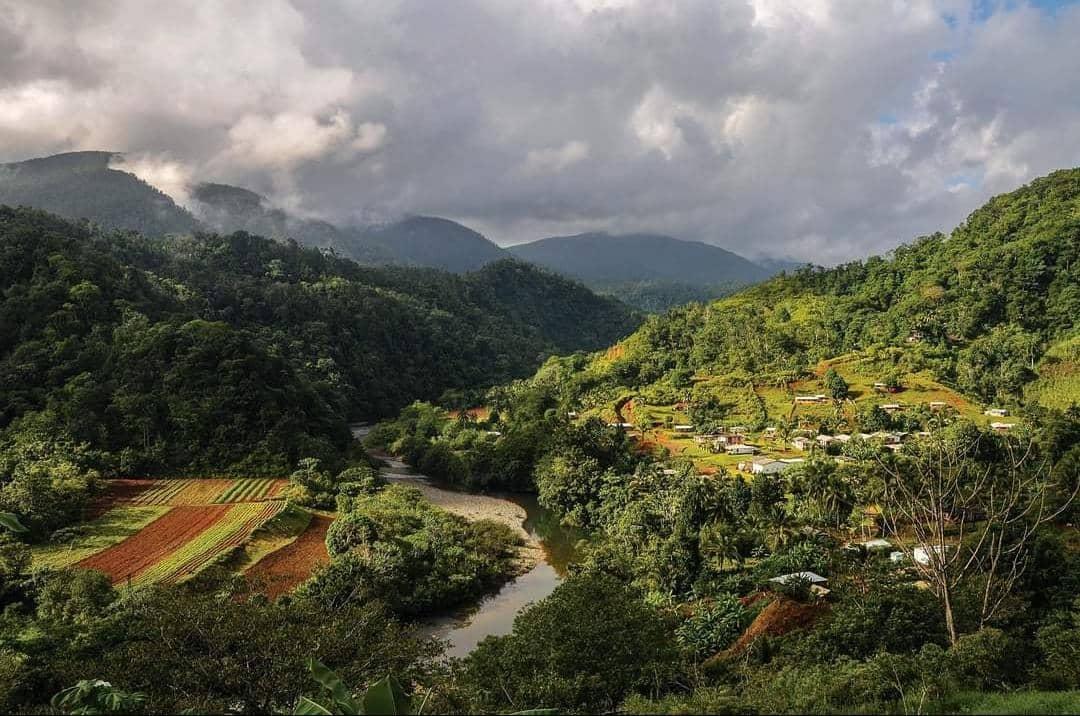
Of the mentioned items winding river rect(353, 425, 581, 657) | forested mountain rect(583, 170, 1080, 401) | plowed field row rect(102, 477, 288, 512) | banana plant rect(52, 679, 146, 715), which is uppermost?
forested mountain rect(583, 170, 1080, 401)

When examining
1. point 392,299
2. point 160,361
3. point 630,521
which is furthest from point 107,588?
point 392,299

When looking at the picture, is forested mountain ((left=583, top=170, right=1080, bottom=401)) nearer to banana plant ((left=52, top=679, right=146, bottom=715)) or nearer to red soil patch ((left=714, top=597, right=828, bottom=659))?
red soil patch ((left=714, top=597, right=828, bottom=659))

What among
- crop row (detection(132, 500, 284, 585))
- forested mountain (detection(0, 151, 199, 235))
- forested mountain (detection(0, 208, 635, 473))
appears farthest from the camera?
forested mountain (detection(0, 151, 199, 235))

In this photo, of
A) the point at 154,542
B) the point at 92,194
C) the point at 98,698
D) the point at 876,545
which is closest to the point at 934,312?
the point at 876,545

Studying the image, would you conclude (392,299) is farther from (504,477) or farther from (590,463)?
(590,463)

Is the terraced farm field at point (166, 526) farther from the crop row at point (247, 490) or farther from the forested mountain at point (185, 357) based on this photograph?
the forested mountain at point (185, 357)

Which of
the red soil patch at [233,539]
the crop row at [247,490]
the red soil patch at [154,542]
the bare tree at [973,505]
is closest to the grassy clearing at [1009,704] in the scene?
the bare tree at [973,505]

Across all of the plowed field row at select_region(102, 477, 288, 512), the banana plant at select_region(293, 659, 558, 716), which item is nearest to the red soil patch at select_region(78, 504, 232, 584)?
the plowed field row at select_region(102, 477, 288, 512)
